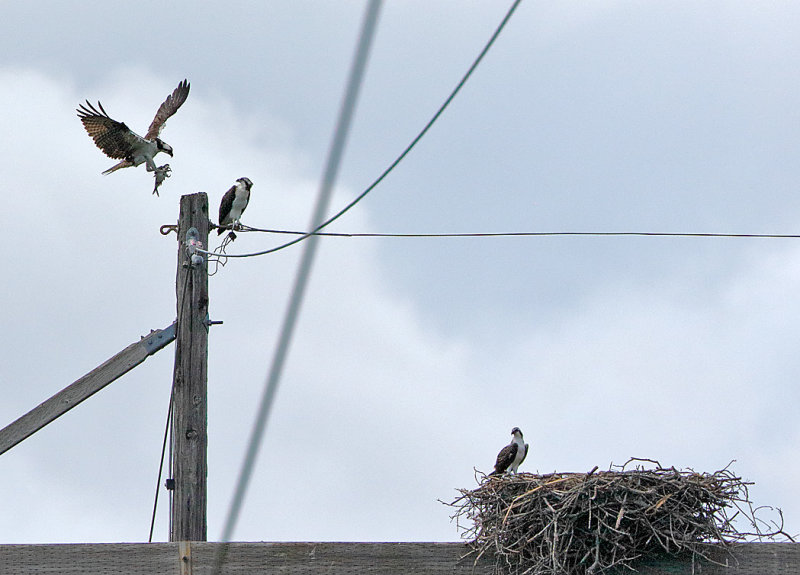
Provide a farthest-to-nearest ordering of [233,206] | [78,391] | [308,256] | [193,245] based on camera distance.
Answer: [233,206] < [193,245] < [78,391] < [308,256]

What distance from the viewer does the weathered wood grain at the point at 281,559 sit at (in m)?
5.68

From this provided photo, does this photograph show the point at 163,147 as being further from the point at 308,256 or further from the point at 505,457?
the point at 308,256

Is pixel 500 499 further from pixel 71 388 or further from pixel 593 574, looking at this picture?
pixel 71 388

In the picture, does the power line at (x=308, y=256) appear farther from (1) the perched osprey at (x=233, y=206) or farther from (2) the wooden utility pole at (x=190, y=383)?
(1) the perched osprey at (x=233, y=206)

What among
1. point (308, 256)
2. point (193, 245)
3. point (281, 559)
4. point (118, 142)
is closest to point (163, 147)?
point (118, 142)

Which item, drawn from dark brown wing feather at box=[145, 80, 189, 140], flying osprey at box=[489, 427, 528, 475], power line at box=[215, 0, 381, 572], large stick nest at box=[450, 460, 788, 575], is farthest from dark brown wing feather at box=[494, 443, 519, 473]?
power line at box=[215, 0, 381, 572]

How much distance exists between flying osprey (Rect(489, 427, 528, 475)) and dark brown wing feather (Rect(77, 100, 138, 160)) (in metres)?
3.75

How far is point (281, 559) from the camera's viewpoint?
19.0 ft

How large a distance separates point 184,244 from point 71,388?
108 cm

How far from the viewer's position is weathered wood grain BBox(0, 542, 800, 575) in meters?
5.68

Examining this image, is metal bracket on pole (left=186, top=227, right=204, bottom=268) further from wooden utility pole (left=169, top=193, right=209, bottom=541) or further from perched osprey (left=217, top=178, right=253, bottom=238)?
perched osprey (left=217, top=178, right=253, bottom=238)

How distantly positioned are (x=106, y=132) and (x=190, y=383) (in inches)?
143

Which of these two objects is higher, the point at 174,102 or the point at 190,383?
the point at 174,102

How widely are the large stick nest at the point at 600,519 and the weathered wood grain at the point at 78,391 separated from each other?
1978 mm
